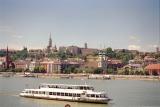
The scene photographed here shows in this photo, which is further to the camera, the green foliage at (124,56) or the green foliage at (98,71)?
the green foliage at (124,56)

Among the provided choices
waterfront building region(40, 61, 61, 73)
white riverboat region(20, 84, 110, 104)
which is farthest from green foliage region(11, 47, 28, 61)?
white riverboat region(20, 84, 110, 104)

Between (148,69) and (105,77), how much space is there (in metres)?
3.21

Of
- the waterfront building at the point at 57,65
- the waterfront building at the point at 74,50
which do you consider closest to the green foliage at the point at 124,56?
the waterfront building at the point at 57,65

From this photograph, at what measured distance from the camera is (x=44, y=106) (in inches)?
348

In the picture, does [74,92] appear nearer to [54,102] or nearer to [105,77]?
[54,102]

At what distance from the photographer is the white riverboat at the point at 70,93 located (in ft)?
30.7

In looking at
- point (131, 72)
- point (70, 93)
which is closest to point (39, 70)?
point (131, 72)

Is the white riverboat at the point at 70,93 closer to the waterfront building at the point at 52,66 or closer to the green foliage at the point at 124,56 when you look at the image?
the waterfront building at the point at 52,66

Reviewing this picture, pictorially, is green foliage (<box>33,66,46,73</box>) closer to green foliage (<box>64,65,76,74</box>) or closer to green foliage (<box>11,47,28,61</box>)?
green foliage (<box>64,65,76,74</box>)

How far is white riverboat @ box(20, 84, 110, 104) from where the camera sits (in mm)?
9343

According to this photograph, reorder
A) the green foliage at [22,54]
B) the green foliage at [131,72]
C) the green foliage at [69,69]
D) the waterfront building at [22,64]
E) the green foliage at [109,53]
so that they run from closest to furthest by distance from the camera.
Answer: the green foliage at [131,72], the green foliage at [69,69], the waterfront building at [22,64], the green foliage at [109,53], the green foliage at [22,54]

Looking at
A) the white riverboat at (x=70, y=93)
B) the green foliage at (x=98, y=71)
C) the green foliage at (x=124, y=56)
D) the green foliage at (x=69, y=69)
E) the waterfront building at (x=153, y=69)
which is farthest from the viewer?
the green foliage at (x=124, y=56)

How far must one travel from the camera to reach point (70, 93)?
973 centimetres

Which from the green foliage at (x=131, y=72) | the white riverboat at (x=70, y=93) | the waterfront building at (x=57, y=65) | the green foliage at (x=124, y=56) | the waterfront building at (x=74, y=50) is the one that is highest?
the waterfront building at (x=74, y=50)
